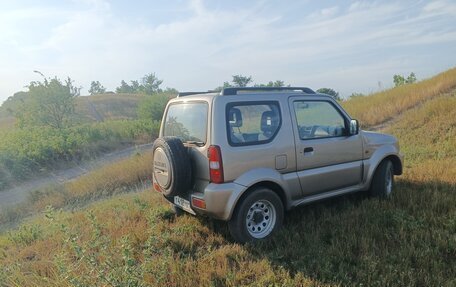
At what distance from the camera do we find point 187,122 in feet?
14.3

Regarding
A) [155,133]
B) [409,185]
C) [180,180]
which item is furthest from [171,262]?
[155,133]

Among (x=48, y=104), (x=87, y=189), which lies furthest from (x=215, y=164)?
(x=48, y=104)

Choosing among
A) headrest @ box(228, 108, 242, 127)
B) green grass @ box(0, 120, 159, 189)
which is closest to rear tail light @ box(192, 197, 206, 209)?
headrest @ box(228, 108, 242, 127)

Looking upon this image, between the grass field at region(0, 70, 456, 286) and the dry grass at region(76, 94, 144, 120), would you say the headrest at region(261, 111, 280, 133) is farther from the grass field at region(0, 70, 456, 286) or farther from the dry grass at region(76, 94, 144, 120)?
the dry grass at region(76, 94, 144, 120)

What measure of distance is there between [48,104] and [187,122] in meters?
19.7

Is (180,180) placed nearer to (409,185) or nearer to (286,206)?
(286,206)

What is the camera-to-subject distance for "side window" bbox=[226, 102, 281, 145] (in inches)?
156

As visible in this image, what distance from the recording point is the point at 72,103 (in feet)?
72.3

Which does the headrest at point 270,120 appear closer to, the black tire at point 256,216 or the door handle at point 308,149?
the door handle at point 308,149

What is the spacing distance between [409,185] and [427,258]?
9.02 ft

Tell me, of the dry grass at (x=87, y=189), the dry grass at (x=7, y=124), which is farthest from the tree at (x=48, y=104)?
the dry grass at (x=87, y=189)

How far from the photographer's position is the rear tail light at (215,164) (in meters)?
3.76

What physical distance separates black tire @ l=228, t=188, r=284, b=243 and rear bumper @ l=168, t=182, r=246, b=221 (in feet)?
0.50

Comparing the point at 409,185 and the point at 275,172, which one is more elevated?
the point at 275,172
